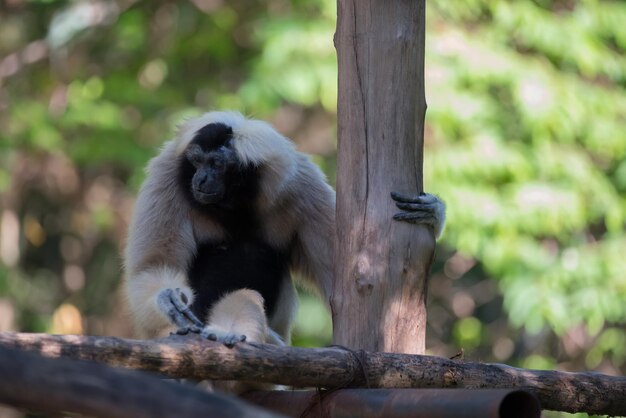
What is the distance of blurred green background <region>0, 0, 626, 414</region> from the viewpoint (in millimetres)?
9328

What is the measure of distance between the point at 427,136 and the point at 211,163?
4245mm

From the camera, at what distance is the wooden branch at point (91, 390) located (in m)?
2.49

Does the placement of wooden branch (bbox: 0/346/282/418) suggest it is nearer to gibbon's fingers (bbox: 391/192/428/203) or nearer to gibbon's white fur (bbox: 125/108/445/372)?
gibbon's fingers (bbox: 391/192/428/203)

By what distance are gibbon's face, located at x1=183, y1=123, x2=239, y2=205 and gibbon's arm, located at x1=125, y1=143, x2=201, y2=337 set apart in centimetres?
18

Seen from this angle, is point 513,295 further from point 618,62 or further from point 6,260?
point 6,260

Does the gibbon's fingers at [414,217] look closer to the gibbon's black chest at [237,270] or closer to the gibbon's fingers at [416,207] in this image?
the gibbon's fingers at [416,207]

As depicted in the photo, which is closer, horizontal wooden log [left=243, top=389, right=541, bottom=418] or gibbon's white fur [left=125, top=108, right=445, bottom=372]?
horizontal wooden log [left=243, top=389, right=541, bottom=418]

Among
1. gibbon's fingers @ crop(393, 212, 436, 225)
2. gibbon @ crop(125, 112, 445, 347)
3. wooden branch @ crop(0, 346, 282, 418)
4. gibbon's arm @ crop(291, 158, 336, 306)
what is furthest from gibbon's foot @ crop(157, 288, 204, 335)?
wooden branch @ crop(0, 346, 282, 418)

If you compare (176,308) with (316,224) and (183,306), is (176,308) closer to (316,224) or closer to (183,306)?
(183,306)

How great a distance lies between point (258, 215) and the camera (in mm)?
6039

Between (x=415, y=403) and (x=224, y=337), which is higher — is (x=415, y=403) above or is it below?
below

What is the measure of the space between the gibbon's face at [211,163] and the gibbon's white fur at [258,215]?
62 mm

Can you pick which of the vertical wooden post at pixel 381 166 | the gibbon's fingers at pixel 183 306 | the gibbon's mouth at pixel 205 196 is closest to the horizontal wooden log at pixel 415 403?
the vertical wooden post at pixel 381 166

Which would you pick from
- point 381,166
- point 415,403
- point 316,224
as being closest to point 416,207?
point 381,166
